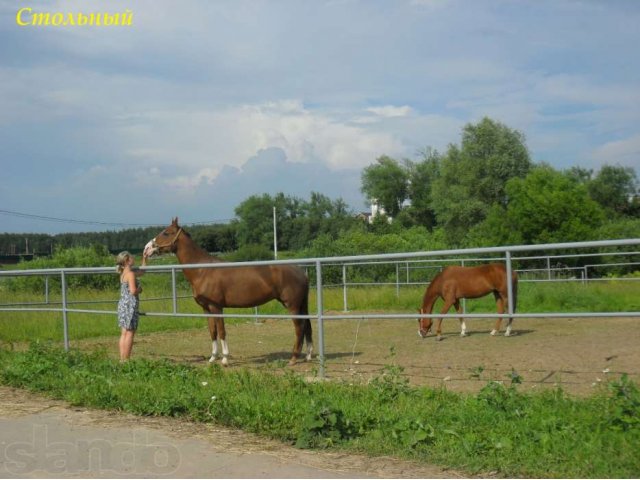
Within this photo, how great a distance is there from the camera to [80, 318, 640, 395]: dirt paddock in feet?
21.5

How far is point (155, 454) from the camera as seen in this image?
4887 mm

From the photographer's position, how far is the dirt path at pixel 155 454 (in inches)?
175

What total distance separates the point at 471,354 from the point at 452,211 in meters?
42.9

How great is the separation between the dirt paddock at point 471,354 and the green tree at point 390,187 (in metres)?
58.8

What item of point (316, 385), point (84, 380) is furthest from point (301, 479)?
point (84, 380)

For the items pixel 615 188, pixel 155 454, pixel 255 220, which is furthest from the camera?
pixel 255 220

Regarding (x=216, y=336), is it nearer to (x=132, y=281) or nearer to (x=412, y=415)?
(x=132, y=281)

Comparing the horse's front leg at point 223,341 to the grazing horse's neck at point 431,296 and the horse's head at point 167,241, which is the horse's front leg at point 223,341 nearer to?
the horse's head at point 167,241

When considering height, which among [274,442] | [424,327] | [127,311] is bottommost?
Result: [274,442]

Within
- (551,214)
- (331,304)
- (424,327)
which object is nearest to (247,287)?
(424,327)

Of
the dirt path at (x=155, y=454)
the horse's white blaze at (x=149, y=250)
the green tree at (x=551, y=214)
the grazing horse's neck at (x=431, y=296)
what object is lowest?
the dirt path at (x=155, y=454)

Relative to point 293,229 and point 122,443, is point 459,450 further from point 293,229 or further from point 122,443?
point 293,229

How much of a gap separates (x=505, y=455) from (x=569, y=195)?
34.0 meters

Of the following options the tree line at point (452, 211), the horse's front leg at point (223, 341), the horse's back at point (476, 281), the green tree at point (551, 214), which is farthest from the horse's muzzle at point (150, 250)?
the green tree at point (551, 214)
